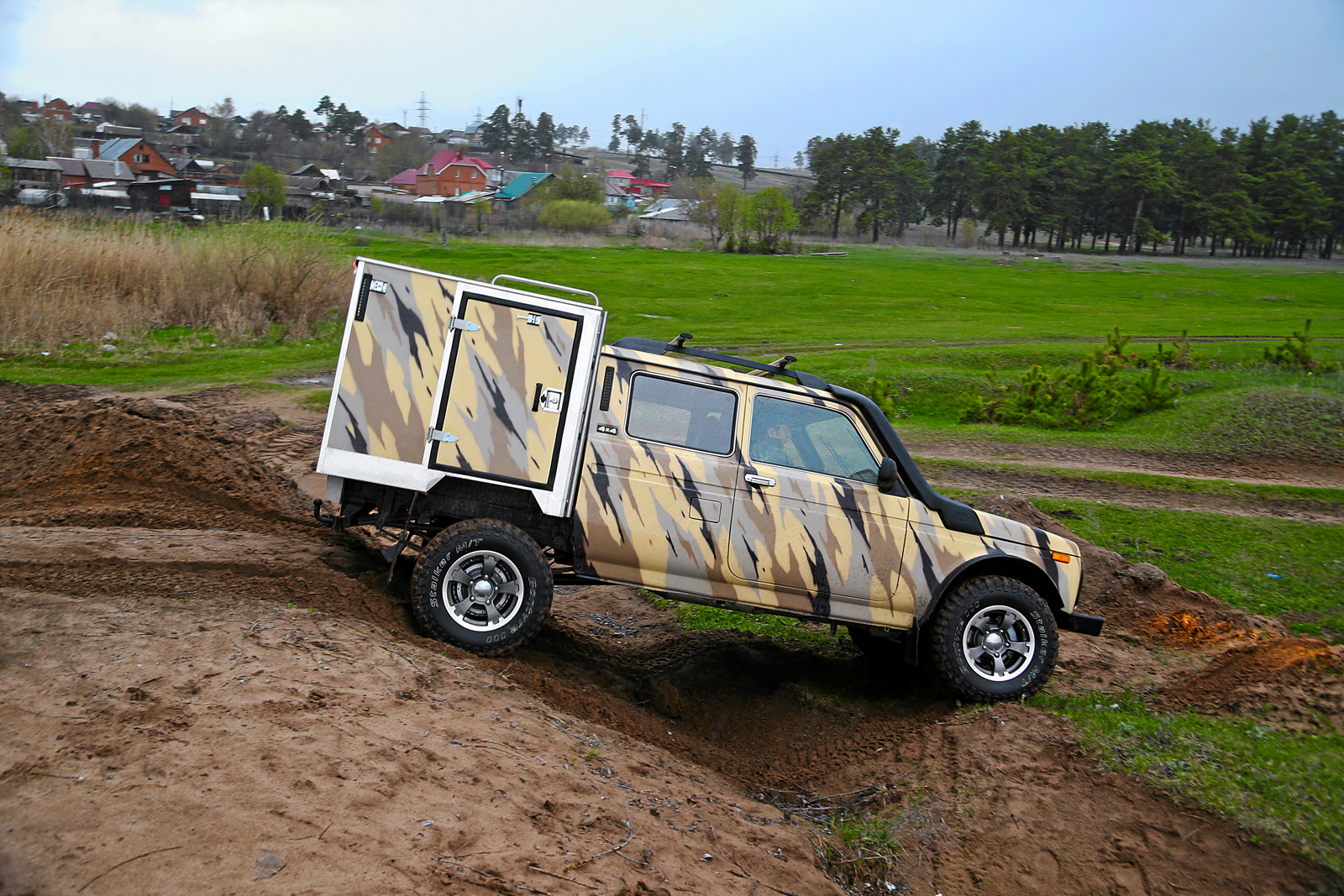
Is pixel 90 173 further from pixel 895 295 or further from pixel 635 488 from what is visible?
pixel 635 488

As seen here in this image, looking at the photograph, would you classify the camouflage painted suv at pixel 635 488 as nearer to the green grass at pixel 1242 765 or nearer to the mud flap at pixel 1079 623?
the mud flap at pixel 1079 623

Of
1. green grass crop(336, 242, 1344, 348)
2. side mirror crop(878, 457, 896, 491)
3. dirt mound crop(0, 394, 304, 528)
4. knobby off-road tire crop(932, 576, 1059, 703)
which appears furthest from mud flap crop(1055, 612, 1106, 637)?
green grass crop(336, 242, 1344, 348)

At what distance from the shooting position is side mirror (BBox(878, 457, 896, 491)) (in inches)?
246

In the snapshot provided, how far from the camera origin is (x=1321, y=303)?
43250 mm

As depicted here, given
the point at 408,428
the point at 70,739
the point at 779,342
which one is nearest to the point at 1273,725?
the point at 408,428

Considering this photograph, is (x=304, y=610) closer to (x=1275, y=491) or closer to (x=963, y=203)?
(x=1275, y=491)

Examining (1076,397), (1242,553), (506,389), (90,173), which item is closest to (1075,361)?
(1076,397)

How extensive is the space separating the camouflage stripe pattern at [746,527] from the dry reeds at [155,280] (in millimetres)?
15841

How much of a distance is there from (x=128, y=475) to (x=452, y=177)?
111 metres

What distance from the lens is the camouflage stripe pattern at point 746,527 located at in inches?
242

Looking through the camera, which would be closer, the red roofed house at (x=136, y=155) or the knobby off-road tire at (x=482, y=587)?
the knobby off-road tire at (x=482, y=587)

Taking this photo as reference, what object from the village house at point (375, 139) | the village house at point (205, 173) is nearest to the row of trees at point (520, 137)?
the village house at point (375, 139)

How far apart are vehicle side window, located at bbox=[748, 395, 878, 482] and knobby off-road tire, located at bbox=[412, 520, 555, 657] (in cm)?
177

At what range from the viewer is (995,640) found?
654cm
